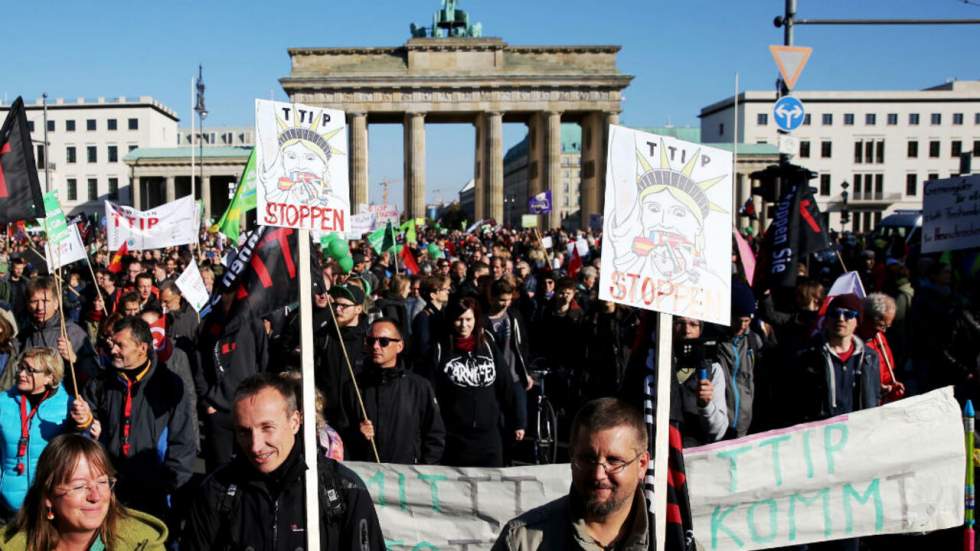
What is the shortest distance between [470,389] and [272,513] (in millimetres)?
2502

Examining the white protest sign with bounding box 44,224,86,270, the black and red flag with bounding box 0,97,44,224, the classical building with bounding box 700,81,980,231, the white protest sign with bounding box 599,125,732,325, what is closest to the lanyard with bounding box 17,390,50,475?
the black and red flag with bounding box 0,97,44,224

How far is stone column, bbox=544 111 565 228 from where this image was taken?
6625cm

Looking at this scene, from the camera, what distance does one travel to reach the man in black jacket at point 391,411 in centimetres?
472

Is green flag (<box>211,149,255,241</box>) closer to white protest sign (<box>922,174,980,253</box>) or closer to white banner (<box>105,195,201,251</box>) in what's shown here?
white banner (<box>105,195,201,251</box>)

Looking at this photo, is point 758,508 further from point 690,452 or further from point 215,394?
point 215,394

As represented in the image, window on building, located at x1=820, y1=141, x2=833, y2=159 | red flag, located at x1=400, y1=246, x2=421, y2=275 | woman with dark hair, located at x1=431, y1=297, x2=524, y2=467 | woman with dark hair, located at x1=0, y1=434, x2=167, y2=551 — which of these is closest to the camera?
woman with dark hair, located at x1=0, y1=434, x2=167, y2=551

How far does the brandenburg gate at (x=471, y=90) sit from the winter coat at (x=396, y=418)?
202ft

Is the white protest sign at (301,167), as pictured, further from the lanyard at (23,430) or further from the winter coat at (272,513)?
the lanyard at (23,430)

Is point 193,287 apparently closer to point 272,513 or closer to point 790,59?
point 272,513

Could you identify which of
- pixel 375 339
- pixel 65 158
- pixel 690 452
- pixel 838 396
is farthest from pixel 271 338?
pixel 65 158

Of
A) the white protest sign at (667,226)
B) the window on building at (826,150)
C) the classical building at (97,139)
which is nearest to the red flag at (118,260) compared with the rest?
the white protest sign at (667,226)

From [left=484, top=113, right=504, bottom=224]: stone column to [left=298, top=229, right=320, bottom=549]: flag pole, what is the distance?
6155cm

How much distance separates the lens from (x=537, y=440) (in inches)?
287

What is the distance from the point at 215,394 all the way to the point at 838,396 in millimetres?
3859
